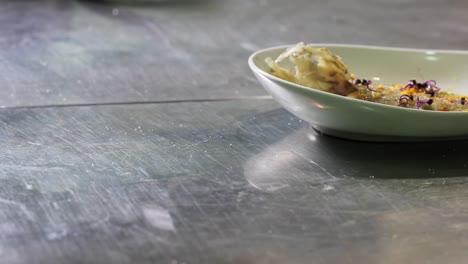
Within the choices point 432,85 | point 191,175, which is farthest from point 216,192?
point 432,85

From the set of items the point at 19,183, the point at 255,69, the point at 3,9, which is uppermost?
the point at 255,69

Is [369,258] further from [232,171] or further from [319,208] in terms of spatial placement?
[232,171]

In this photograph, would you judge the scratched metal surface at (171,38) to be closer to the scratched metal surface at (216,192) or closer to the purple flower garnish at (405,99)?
the scratched metal surface at (216,192)

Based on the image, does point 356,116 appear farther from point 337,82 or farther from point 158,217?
point 158,217

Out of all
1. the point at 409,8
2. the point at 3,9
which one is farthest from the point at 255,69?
the point at 409,8

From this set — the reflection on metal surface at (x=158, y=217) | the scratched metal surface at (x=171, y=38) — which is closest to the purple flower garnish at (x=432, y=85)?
the scratched metal surface at (x=171, y=38)

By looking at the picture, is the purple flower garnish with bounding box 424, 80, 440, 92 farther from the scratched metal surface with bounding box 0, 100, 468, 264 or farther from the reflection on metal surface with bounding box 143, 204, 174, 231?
the reflection on metal surface with bounding box 143, 204, 174, 231
